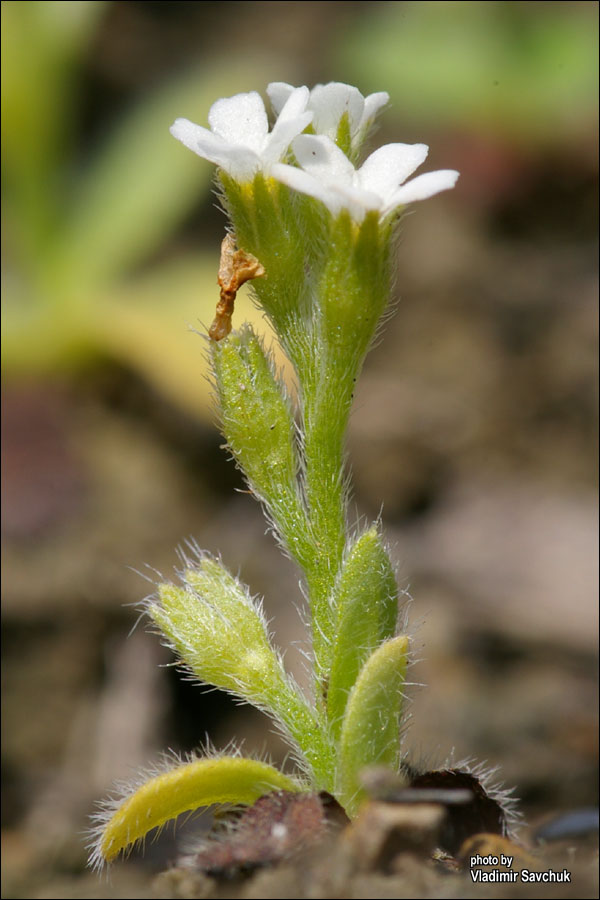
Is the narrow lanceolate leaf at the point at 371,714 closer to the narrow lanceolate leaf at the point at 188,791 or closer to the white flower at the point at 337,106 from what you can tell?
the narrow lanceolate leaf at the point at 188,791

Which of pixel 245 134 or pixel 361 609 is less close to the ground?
pixel 245 134

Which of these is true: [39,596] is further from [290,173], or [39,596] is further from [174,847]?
[290,173]

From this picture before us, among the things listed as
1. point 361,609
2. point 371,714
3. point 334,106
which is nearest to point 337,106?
point 334,106

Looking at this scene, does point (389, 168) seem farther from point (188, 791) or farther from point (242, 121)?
point (188, 791)

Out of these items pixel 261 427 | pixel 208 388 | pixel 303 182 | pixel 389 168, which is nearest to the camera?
pixel 303 182

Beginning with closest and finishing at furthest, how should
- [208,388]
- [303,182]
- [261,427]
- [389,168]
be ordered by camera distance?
[303,182] → [389,168] → [261,427] → [208,388]

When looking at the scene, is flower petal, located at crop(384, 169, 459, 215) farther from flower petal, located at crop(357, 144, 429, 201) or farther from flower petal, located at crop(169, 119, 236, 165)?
flower petal, located at crop(169, 119, 236, 165)

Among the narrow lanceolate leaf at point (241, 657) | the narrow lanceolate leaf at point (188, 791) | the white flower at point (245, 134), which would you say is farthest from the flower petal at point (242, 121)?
the narrow lanceolate leaf at point (188, 791)
